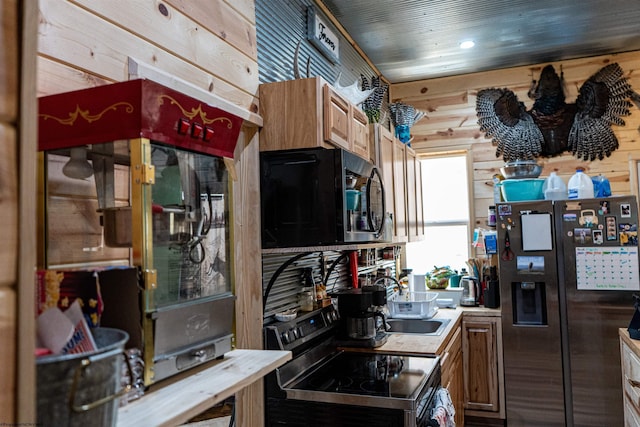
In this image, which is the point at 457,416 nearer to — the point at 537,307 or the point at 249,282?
the point at 537,307

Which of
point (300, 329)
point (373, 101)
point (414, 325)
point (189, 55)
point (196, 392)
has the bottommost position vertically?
point (414, 325)

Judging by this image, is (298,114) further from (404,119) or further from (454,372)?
(454,372)

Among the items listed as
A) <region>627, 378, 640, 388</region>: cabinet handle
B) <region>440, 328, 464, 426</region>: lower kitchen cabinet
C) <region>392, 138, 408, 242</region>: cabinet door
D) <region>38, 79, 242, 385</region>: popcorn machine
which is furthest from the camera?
<region>392, 138, 408, 242</region>: cabinet door

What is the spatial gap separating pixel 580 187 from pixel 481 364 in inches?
61.3

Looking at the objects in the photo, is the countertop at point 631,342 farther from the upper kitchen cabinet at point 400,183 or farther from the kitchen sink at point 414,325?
the upper kitchen cabinet at point 400,183

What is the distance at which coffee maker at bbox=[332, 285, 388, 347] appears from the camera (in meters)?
2.67

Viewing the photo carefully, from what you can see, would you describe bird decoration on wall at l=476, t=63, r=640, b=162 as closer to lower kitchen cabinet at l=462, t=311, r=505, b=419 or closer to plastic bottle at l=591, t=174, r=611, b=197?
plastic bottle at l=591, t=174, r=611, b=197

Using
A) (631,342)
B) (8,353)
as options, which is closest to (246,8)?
(8,353)

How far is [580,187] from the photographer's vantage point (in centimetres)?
363

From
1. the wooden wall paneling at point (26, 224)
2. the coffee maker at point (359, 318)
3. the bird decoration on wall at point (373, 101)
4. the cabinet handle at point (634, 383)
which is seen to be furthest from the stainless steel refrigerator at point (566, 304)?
the wooden wall paneling at point (26, 224)

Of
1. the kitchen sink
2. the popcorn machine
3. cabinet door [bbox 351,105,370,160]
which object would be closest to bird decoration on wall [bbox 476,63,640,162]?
the kitchen sink

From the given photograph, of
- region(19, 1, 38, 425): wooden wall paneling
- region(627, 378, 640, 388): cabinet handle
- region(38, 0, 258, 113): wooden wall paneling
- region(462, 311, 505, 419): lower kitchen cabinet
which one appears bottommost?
region(462, 311, 505, 419): lower kitchen cabinet

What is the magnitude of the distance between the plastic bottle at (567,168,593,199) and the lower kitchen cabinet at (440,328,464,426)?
1.36m

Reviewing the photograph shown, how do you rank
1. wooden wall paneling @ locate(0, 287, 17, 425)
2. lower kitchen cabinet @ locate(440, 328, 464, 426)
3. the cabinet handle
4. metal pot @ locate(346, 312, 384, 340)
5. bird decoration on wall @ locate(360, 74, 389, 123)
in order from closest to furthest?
wooden wall paneling @ locate(0, 287, 17, 425) → the cabinet handle → metal pot @ locate(346, 312, 384, 340) → lower kitchen cabinet @ locate(440, 328, 464, 426) → bird decoration on wall @ locate(360, 74, 389, 123)
